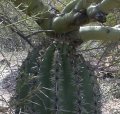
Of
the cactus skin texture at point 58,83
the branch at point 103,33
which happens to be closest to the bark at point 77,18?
the branch at point 103,33

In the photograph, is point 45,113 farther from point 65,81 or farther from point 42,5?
point 42,5

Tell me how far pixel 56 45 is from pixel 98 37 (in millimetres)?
276

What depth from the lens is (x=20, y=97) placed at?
1.96m

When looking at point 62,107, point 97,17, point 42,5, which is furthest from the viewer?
point 42,5

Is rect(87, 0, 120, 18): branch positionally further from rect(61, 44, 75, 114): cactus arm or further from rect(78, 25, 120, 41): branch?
rect(61, 44, 75, 114): cactus arm

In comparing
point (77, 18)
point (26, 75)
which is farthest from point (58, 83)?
point (77, 18)

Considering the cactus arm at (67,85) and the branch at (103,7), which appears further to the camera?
the cactus arm at (67,85)

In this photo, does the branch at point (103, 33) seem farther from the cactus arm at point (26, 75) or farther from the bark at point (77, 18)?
the cactus arm at point (26, 75)

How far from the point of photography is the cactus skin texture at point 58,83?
5.94 feet

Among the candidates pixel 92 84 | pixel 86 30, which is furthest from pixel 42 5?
pixel 92 84

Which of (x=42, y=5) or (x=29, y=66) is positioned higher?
(x=42, y=5)

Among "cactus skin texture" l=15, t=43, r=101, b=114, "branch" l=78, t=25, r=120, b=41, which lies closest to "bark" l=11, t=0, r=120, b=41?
"branch" l=78, t=25, r=120, b=41

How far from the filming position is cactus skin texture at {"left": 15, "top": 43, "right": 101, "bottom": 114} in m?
1.81

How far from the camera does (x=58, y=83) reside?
179cm
